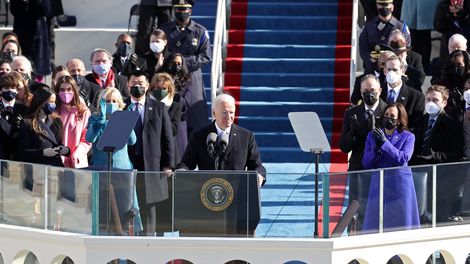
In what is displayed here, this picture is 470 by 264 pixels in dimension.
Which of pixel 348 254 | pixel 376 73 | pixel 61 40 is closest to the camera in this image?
pixel 348 254

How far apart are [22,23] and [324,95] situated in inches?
170

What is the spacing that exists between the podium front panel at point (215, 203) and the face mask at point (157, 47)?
446 centimetres

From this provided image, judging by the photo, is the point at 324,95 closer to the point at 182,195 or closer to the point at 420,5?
the point at 420,5

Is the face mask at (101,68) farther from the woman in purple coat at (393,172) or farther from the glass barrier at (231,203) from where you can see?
the woman in purple coat at (393,172)

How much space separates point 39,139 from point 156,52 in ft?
11.2

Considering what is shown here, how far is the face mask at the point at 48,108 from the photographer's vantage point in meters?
22.8

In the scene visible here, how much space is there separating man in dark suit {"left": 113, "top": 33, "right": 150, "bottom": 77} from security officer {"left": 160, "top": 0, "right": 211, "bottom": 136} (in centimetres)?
56

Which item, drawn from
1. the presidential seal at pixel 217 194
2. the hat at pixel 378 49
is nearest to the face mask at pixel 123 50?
the hat at pixel 378 49

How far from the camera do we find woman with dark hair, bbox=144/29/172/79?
83.7 feet

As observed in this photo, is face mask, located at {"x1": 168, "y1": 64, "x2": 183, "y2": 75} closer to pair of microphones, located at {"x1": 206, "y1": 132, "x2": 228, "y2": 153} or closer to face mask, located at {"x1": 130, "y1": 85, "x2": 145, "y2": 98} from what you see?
face mask, located at {"x1": 130, "y1": 85, "x2": 145, "y2": 98}

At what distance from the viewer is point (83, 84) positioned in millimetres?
24656

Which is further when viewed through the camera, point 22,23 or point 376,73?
point 22,23

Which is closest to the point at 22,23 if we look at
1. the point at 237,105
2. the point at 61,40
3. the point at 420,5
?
the point at 61,40

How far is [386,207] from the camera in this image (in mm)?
21453
